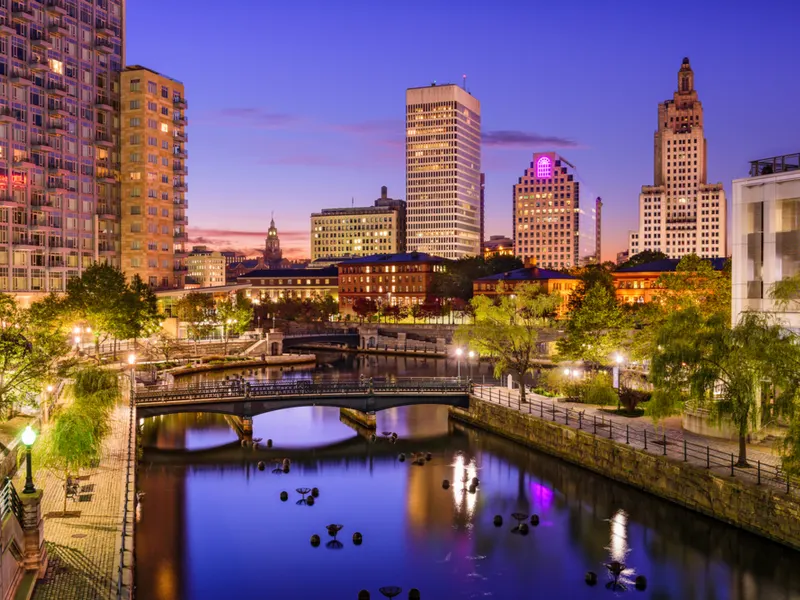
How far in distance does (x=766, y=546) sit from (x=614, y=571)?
→ 22.5ft

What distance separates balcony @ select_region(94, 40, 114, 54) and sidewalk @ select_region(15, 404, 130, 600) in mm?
95814

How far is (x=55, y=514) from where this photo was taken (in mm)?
32312

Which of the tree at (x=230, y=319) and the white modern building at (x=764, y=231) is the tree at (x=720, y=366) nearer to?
the white modern building at (x=764, y=231)

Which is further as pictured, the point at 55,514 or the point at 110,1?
the point at 110,1

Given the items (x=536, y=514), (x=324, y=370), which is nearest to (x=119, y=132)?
(x=324, y=370)

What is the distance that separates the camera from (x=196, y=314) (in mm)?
122688

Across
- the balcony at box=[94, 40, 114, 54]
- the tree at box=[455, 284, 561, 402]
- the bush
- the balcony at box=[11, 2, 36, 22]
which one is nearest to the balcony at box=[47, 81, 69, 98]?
the balcony at box=[11, 2, 36, 22]

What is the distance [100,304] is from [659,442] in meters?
68.5

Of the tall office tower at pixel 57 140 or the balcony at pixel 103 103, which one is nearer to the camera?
the tall office tower at pixel 57 140

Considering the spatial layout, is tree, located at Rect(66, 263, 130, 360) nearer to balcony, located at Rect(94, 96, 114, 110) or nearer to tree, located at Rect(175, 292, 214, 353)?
tree, located at Rect(175, 292, 214, 353)

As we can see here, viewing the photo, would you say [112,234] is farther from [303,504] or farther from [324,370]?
[303,504]

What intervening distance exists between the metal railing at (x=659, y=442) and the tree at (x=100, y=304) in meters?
48.0

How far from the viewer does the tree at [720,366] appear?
126 feet

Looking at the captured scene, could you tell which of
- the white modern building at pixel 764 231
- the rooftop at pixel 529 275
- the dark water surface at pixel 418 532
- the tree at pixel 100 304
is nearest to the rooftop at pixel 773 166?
the white modern building at pixel 764 231
